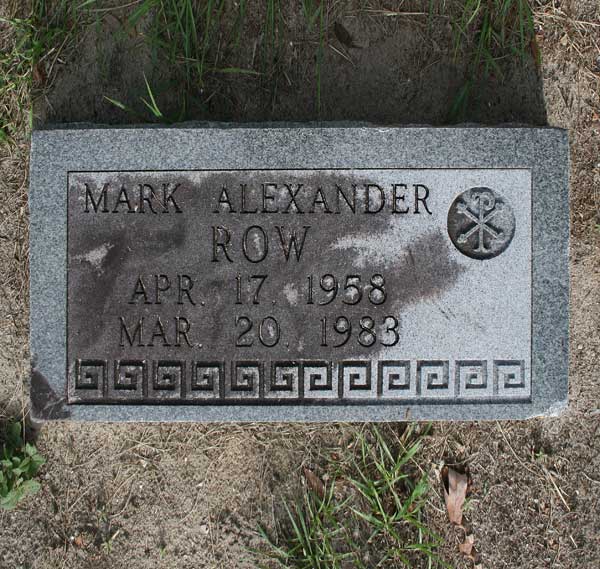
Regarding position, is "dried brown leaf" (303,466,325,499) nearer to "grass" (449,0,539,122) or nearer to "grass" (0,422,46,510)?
"grass" (0,422,46,510)

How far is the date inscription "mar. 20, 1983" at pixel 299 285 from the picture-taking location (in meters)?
2.49

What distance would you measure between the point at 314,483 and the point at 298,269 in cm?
107

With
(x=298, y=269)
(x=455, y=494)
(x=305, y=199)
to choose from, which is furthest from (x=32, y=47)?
(x=455, y=494)

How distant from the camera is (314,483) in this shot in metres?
2.81

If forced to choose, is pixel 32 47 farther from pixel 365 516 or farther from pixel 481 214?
pixel 365 516

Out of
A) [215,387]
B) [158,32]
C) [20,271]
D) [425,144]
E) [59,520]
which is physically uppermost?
[158,32]

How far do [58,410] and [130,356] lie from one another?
15.5 inches

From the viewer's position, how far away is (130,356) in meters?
2.51

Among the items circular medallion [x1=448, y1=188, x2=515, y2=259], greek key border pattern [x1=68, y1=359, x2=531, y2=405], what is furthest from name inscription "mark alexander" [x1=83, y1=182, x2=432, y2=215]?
greek key border pattern [x1=68, y1=359, x2=531, y2=405]

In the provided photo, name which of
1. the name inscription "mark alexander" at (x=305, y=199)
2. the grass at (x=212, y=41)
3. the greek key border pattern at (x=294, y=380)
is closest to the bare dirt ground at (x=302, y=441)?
the grass at (x=212, y=41)

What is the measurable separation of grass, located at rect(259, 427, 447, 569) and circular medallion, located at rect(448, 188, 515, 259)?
0.94 metres

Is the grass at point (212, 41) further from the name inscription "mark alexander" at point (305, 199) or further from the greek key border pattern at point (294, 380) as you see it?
the greek key border pattern at point (294, 380)

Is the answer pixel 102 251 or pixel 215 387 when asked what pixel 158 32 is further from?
pixel 215 387

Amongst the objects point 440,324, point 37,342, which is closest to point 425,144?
point 440,324
